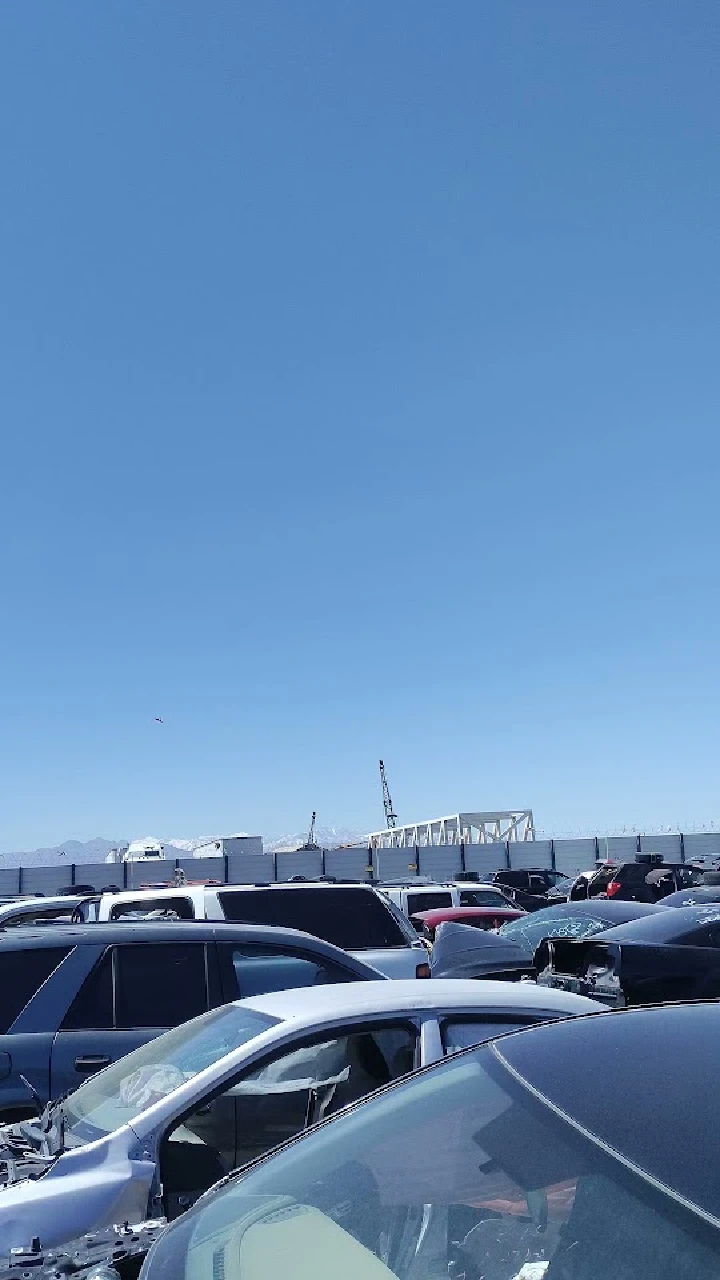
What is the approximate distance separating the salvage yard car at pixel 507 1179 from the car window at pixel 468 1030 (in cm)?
144

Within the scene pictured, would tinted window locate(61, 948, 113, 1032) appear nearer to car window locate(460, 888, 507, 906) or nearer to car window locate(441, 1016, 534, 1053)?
car window locate(441, 1016, 534, 1053)

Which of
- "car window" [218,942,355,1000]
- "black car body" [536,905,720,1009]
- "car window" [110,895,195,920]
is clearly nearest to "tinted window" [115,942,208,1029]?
"car window" [218,942,355,1000]

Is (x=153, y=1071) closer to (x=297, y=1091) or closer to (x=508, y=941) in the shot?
(x=297, y=1091)

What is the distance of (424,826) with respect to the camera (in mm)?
80750

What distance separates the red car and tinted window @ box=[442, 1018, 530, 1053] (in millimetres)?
13164

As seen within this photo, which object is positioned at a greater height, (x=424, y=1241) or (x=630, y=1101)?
(x=630, y=1101)

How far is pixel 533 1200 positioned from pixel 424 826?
79.4m

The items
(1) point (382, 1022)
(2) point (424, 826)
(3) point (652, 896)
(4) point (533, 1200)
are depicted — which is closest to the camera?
(4) point (533, 1200)

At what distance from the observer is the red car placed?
17672 millimetres

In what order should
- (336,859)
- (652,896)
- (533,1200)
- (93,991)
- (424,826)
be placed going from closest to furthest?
(533,1200) < (93,991) < (652,896) < (336,859) < (424,826)

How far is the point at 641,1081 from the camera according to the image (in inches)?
91.3

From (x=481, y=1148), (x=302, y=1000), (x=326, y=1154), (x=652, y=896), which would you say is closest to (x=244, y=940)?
(x=302, y=1000)

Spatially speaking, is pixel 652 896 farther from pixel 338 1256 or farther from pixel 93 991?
pixel 338 1256

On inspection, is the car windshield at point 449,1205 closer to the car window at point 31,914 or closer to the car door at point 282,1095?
the car door at point 282,1095
